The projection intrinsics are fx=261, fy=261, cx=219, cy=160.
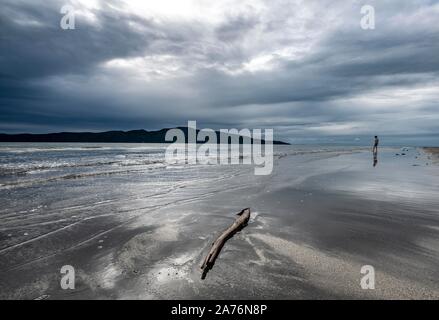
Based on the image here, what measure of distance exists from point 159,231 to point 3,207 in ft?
25.2

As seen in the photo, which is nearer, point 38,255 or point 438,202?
point 38,255

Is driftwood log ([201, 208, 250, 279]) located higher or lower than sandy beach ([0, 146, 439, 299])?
higher

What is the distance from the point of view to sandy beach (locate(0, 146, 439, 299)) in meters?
4.50

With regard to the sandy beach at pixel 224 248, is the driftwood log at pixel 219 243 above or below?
above

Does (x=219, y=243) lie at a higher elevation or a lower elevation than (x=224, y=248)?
higher

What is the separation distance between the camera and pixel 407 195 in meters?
12.1

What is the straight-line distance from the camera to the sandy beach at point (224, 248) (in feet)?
14.8

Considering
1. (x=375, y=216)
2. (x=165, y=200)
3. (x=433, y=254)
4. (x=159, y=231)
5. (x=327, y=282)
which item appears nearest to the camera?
(x=327, y=282)

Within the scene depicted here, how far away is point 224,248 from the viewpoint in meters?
6.22

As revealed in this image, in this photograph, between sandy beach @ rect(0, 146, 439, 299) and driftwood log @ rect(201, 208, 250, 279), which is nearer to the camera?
sandy beach @ rect(0, 146, 439, 299)

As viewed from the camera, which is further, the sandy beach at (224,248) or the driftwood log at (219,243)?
the driftwood log at (219,243)

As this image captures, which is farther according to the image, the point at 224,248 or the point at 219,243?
the point at 224,248

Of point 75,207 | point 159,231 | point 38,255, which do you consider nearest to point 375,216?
point 159,231
